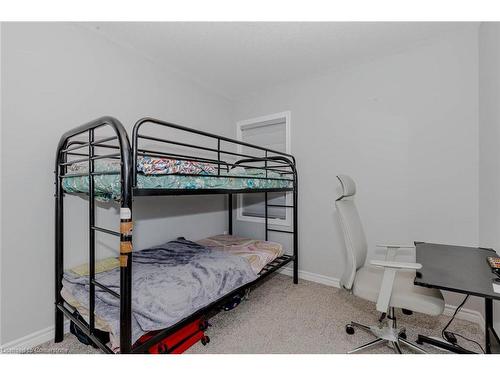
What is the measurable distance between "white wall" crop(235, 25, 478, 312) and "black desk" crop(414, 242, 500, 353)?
568 millimetres

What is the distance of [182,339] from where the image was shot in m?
1.55

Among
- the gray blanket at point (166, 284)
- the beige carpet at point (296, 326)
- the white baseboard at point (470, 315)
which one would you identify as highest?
the gray blanket at point (166, 284)

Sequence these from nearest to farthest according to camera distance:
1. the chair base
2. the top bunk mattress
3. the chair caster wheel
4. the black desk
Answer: the black desk, the top bunk mattress, the chair base, the chair caster wheel

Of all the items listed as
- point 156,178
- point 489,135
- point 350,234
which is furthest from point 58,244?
point 489,135

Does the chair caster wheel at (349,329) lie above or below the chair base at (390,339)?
below

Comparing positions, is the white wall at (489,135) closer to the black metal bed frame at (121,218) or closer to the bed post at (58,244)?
the black metal bed frame at (121,218)

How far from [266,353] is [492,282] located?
50.3 inches

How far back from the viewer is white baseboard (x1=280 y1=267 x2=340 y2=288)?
261cm

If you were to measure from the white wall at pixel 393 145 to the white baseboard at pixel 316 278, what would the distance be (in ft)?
0.17

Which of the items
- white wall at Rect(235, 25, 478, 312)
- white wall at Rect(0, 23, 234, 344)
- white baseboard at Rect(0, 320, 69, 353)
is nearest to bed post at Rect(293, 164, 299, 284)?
white wall at Rect(235, 25, 478, 312)

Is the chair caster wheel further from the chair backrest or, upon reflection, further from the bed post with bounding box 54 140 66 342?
the bed post with bounding box 54 140 66 342

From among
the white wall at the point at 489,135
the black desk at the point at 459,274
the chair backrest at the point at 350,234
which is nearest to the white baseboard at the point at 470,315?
the white wall at the point at 489,135

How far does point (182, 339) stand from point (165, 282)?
38 centimetres

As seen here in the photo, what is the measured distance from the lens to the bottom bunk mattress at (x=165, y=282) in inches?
50.8
